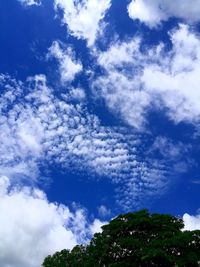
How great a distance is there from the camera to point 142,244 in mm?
39094

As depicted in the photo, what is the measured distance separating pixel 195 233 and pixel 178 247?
2443 millimetres

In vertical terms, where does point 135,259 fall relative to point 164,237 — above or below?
below

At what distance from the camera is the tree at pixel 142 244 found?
3756 cm

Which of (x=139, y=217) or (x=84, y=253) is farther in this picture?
(x=84, y=253)

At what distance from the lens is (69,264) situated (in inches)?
1809

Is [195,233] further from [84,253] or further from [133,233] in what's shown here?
[84,253]

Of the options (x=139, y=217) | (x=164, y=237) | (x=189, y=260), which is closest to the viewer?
(x=189, y=260)

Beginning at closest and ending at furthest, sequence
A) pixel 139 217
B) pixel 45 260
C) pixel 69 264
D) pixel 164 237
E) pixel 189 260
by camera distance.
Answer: pixel 189 260 → pixel 164 237 → pixel 139 217 → pixel 69 264 → pixel 45 260

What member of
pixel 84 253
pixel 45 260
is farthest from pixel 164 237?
pixel 45 260

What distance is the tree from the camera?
3756 cm

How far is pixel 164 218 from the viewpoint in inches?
1677

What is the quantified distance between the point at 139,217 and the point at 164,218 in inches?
95.1

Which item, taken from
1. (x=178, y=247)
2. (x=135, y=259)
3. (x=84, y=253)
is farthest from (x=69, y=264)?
(x=178, y=247)

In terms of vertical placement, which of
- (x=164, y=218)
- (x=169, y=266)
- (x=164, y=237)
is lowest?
(x=169, y=266)
